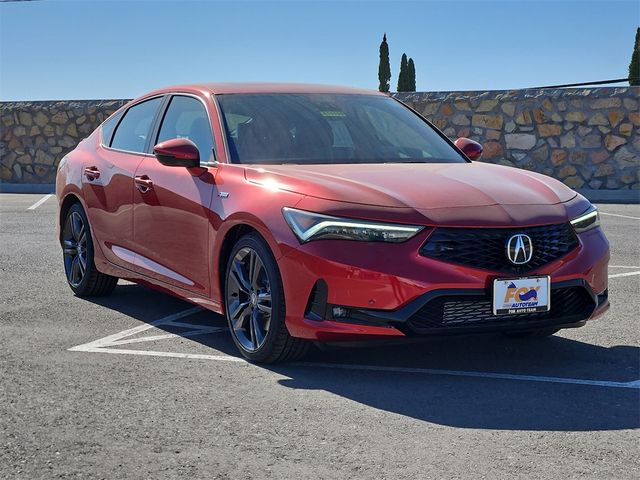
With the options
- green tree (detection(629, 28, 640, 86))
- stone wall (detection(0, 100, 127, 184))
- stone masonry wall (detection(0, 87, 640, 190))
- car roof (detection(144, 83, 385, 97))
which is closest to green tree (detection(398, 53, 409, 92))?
green tree (detection(629, 28, 640, 86))

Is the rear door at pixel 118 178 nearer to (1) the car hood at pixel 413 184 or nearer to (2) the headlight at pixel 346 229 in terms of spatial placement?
(1) the car hood at pixel 413 184

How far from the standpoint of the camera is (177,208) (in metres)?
6.75

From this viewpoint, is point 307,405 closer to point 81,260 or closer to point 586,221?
point 586,221

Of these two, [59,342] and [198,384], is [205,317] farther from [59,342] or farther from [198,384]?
[198,384]

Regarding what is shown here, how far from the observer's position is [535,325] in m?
5.70

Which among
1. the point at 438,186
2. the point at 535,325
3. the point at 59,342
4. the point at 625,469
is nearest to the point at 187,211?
the point at 59,342

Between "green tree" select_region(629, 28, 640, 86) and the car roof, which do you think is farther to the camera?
"green tree" select_region(629, 28, 640, 86)

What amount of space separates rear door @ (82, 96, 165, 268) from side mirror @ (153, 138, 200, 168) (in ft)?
2.93

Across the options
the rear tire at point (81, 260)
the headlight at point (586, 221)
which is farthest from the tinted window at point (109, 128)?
the headlight at point (586, 221)

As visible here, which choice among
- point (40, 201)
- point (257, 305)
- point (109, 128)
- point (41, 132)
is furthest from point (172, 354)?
point (41, 132)

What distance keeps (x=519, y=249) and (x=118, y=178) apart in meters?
3.25

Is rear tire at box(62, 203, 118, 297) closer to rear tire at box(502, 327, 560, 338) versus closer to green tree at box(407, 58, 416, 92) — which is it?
rear tire at box(502, 327, 560, 338)

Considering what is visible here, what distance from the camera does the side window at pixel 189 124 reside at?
6879mm

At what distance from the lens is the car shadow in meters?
4.95
